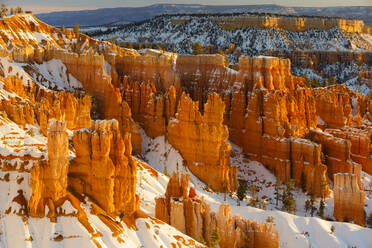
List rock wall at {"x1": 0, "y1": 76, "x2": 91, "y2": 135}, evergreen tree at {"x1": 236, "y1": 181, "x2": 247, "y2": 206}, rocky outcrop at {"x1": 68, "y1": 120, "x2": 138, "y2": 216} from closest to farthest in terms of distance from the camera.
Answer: rocky outcrop at {"x1": 68, "y1": 120, "x2": 138, "y2": 216}, rock wall at {"x1": 0, "y1": 76, "x2": 91, "y2": 135}, evergreen tree at {"x1": 236, "y1": 181, "x2": 247, "y2": 206}

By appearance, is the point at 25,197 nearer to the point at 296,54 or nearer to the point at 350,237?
the point at 350,237

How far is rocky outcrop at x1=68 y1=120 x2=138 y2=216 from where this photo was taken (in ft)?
136

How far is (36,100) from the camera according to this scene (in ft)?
218

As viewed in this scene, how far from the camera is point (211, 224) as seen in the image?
49.4 meters

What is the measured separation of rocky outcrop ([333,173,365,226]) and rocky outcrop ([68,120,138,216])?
30.7 meters

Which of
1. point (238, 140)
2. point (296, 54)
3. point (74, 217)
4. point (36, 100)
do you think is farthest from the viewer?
point (296, 54)

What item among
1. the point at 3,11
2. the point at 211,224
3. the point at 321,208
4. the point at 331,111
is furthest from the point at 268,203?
the point at 3,11

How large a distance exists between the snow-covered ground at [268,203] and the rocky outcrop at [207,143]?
151 centimetres

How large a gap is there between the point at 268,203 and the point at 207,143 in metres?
10.4

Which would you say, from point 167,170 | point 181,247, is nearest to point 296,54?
point 167,170

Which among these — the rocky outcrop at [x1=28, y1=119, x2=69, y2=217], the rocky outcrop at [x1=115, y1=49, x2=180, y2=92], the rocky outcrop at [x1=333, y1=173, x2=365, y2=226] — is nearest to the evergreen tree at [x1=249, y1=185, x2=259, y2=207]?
the rocky outcrop at [x1=333, y1=173, x2=365, y2=226]

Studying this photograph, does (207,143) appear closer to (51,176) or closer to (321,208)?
(321,208)

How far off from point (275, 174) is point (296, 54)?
12260cm

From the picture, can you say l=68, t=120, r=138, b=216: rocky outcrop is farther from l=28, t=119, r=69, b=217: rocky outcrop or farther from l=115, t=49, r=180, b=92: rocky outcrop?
l=115, t=49, r=180, b=92: rocky outcrop
